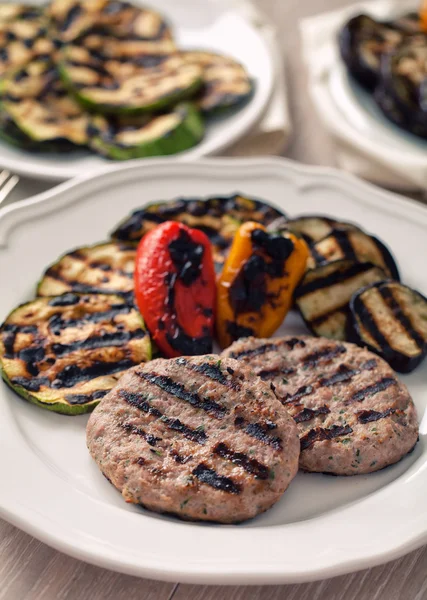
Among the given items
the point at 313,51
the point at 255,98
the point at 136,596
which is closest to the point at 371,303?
the point at 136,596

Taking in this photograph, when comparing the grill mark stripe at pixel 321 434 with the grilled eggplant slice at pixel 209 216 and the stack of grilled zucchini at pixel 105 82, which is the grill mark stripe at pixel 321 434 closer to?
the grilled eggplant slice at pixel 209 216

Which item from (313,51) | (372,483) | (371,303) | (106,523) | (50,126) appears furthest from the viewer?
(313,51)

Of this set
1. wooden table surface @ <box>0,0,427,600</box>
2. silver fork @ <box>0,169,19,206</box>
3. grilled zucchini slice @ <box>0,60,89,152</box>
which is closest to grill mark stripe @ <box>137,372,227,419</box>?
wooden table surface @ <box>0,0,427,600</box>

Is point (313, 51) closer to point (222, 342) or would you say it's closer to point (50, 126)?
point (50, 126)

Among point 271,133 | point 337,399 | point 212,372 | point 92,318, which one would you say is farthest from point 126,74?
point 337,399

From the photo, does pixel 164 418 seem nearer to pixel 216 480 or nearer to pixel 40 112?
pixel 216 480

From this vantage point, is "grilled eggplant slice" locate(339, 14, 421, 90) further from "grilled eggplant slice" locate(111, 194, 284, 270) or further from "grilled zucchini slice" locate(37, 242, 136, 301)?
"grilled zucchini slice" locate(37, 242, 136, 301)

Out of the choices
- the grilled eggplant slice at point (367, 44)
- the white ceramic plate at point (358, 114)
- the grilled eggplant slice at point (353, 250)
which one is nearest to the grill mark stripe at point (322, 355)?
the grilled eggplant slice at point (353, 250)
